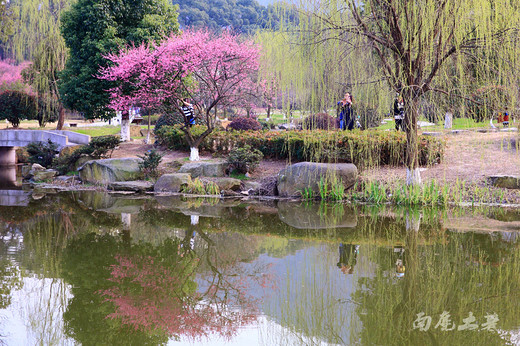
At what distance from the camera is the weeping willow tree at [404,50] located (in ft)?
27.8

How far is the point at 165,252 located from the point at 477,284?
3794 mm

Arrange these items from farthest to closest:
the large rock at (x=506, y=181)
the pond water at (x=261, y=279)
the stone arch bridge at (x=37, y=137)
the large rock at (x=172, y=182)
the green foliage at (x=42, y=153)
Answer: the stone arch bridge at (x=37, y=137), the green foliage at (x=42, y=153), the large rock at (x=172, y=182), the large rock at (x=506, y=181), the pond water at (x=261, y=279)

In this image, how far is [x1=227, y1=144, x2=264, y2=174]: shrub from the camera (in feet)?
42.4

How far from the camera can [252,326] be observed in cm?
428

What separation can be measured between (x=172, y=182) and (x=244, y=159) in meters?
1.92

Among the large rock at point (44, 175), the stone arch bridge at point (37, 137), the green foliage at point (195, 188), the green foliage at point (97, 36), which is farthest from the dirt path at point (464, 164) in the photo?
the stone arch bridge at point (37, 137)

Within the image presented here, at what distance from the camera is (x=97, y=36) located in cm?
1812

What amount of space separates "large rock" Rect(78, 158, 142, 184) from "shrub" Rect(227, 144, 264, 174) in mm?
2762

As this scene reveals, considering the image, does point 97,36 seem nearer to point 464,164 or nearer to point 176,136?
point 176,136

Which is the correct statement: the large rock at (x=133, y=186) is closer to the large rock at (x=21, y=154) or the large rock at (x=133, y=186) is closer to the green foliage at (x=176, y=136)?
the green foliage at (x=176, y=136)

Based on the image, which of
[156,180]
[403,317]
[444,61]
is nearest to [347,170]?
[444,61]

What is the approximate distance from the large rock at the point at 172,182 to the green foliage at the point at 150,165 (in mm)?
937

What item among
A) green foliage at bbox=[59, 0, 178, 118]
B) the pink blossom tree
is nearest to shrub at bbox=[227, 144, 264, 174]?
the pink blossom tree

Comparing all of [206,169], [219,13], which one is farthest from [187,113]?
[219,13]
